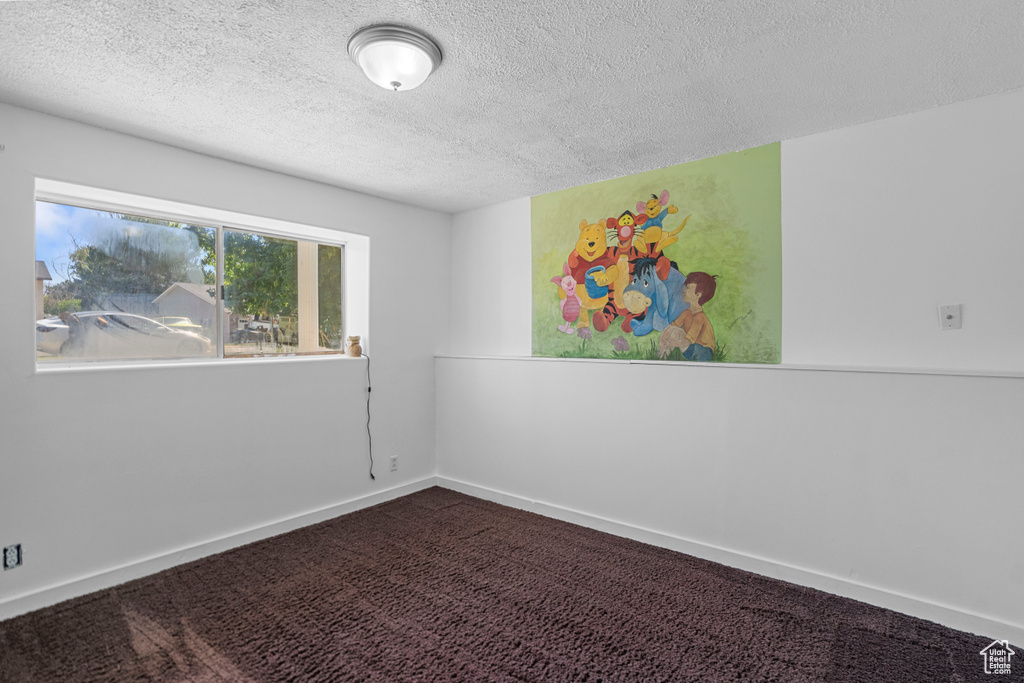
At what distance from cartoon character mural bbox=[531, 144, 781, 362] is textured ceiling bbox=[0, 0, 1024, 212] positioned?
271 mm

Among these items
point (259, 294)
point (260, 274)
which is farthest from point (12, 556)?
point (260, 274)

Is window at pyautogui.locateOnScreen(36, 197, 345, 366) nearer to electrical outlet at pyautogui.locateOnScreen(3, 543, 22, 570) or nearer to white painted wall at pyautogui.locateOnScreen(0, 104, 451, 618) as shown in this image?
white painted wall at pyautogui.locateOnScreen(0, 104, 451, 618)

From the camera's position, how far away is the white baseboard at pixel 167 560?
238 cm

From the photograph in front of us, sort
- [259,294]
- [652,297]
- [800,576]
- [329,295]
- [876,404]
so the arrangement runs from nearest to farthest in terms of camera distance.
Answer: [876,404] < [800,576] < [652,297] < [259,294] < [329,295]

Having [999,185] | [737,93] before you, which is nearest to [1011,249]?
[999,185]

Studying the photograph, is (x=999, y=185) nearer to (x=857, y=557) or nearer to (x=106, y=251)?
(x=857, y=557)

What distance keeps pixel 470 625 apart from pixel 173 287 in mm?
2574

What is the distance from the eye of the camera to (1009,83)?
213cm

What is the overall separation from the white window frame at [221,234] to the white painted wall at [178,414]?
0.06 m

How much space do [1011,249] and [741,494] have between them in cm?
165

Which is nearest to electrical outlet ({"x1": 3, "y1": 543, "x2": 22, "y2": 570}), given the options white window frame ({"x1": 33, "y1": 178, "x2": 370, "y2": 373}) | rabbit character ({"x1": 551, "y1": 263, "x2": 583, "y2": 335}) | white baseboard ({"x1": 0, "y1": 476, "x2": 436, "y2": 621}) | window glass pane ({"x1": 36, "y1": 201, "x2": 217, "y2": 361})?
white baseboard ({"x1": 0, "y1": 476, "x2": 436, "y2": 621})

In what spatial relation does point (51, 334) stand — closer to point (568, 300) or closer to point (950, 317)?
point (568, 300)

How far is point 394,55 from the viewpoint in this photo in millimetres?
1838

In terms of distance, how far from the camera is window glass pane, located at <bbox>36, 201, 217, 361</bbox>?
2686mm
